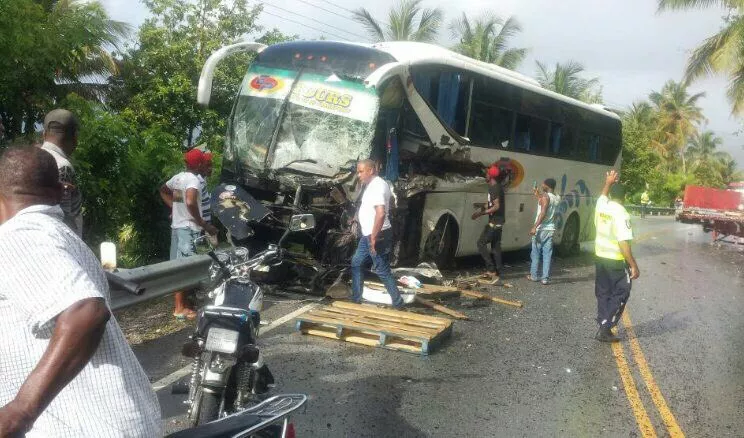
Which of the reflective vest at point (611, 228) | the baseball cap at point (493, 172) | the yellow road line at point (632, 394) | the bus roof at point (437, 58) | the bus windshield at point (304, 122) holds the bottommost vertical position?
the yellow road line at point (632, 394)

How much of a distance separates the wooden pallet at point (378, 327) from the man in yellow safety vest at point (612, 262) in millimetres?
1831

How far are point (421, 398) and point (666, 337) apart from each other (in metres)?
4.46

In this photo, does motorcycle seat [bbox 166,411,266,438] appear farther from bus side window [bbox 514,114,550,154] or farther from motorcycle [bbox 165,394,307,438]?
bus side window [bbox 514,114,550,154]

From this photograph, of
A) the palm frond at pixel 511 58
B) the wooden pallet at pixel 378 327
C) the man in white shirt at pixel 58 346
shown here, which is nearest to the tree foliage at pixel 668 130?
the palm frond at pixel 511 58

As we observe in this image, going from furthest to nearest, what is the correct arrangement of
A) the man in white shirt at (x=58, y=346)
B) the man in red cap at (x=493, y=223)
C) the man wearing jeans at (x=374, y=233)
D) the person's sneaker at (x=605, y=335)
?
the man in red cap at (x=493, y=223), the man wearing jeans at (x=374, y=233), the person's sneaker at (x=605, y=335), the man in white shirt at (x=58, y=346)

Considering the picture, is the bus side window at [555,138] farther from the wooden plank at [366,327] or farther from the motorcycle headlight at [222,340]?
the motorcycle headlight at [222,340]

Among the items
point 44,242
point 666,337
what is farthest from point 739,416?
point 44,242

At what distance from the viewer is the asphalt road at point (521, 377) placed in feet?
18.0

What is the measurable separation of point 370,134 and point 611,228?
3.46 m

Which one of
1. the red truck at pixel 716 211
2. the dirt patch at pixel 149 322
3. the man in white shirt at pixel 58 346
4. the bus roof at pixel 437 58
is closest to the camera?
the man in white shirt at pixel 58 346

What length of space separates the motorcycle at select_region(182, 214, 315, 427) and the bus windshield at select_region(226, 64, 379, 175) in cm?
603

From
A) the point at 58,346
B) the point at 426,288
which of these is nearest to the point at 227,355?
the point at 58,346

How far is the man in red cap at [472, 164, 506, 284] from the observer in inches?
503

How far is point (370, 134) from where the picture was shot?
33.9 feet
